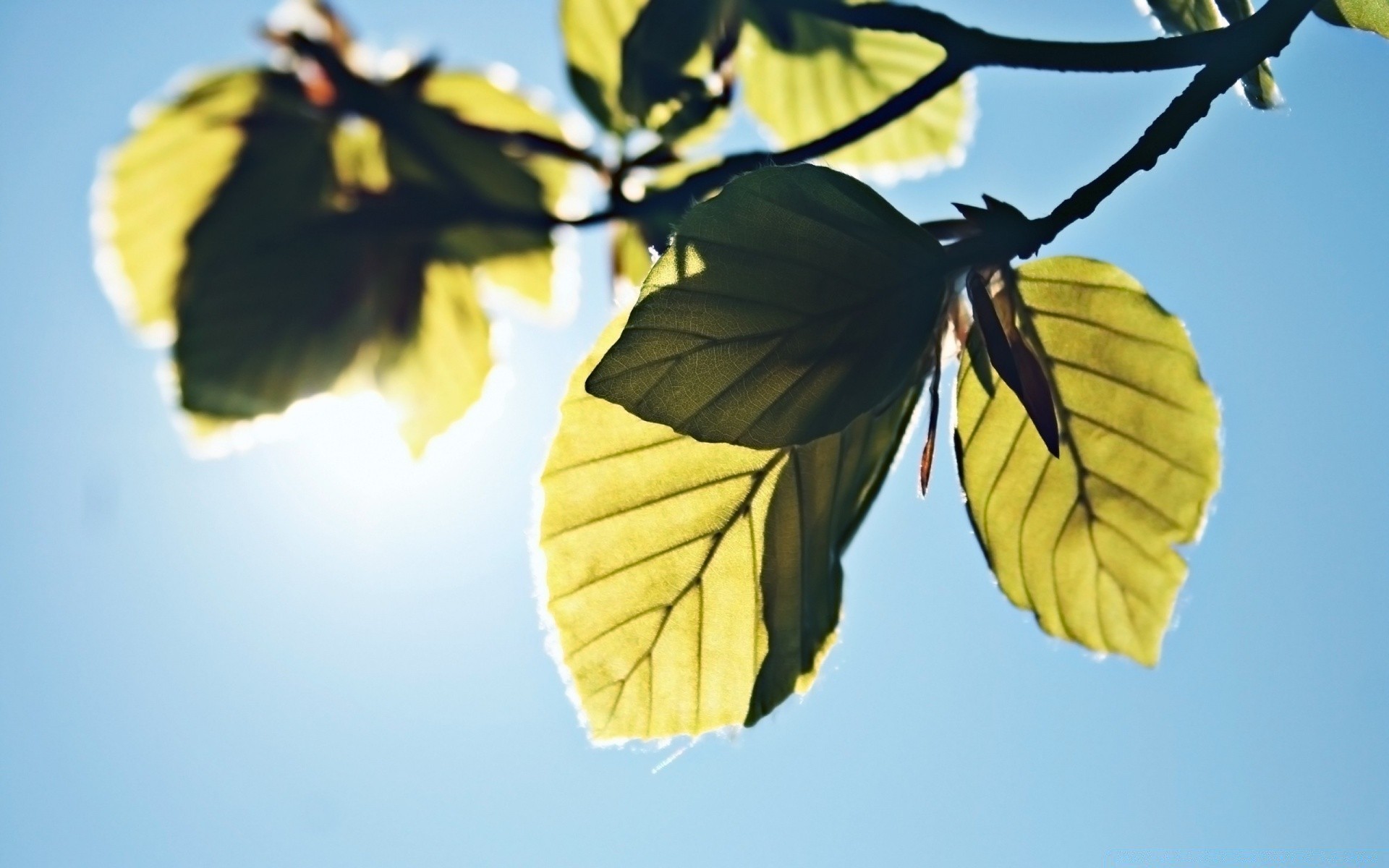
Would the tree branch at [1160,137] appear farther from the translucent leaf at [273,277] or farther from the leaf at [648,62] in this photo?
the translucent leaf at [273,277]

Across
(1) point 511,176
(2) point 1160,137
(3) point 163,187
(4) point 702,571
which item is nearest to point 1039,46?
(2) point 1160,137

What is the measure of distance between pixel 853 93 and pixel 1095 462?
0.42 meters

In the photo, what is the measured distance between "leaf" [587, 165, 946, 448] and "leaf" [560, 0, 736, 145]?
25cm

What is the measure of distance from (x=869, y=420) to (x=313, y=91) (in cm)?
45

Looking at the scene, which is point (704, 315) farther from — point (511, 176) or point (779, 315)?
point (511, 176)

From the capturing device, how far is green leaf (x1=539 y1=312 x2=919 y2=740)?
14.2 inches

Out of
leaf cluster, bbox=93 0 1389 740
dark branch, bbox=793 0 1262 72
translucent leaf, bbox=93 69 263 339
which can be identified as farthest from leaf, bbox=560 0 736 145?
translucent leaf, bbox=93 69 263 339

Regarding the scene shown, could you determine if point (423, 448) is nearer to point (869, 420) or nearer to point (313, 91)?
point (313, 91)

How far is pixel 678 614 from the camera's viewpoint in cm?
37

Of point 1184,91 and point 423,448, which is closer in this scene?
point 1184,91

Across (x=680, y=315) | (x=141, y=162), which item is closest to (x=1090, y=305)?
(x=680, y=315)

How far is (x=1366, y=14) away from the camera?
345mm

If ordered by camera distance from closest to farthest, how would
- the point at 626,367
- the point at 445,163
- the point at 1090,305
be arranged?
the point at 626,367 < the point at 1090,305 < the point at 445,163

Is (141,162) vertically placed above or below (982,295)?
above
